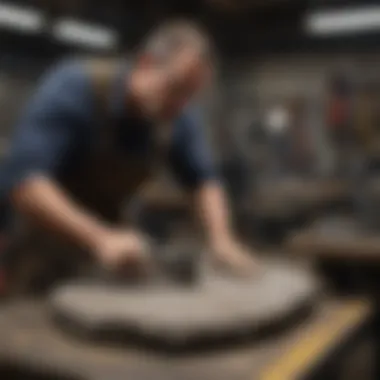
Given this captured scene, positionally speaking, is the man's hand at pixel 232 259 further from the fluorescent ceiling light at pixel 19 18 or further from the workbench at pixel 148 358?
the fluorescent ceiling light at pixel 19 18

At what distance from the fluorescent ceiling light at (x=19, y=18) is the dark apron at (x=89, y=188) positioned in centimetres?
13

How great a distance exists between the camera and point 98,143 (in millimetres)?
863

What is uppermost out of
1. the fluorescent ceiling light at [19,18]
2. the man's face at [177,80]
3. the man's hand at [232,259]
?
the fluorescent ceiling light at [19,18]

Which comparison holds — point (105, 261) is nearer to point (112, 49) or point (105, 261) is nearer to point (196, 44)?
point (196, 44)

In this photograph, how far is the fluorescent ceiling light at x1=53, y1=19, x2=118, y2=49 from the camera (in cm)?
99

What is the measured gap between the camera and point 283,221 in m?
1.70

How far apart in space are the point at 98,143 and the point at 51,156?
8cm

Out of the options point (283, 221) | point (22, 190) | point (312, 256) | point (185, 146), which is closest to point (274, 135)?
point (283, 221)

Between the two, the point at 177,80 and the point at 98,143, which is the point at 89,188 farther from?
the point at 177,80

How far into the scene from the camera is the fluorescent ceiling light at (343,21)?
5.00 ft

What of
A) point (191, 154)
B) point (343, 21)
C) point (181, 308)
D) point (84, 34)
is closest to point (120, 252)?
point (181, 308)

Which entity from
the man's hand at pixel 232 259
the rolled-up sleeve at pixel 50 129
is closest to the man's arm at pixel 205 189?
the man's hand at pixel 232 259

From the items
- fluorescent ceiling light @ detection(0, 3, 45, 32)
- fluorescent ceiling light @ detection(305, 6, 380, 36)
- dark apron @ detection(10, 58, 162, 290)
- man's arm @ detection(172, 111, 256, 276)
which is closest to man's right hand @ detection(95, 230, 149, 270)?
dark apron @ detection(10, 58, 162, 290)

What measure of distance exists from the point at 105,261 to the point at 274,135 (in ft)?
3.29
